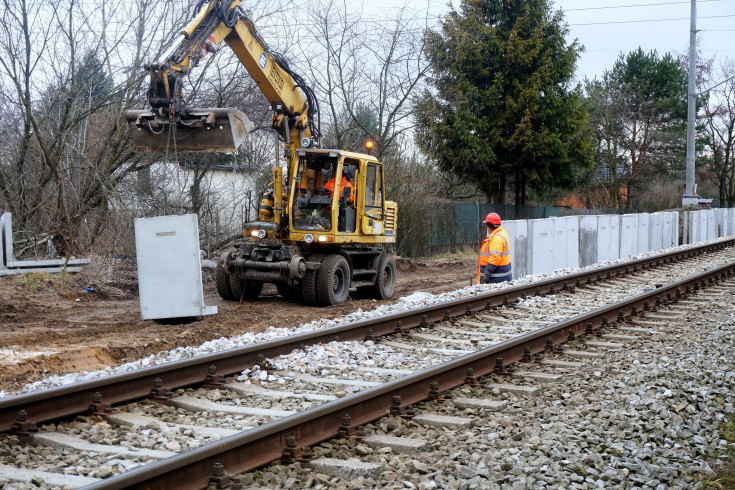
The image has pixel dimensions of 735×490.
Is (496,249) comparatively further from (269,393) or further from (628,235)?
(628,235)

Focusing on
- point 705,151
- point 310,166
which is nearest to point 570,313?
point 310,166

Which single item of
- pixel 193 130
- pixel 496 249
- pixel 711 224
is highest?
pixel 193 130

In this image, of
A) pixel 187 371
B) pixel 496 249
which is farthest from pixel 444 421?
pixel 496 249

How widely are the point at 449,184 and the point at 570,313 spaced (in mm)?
23232

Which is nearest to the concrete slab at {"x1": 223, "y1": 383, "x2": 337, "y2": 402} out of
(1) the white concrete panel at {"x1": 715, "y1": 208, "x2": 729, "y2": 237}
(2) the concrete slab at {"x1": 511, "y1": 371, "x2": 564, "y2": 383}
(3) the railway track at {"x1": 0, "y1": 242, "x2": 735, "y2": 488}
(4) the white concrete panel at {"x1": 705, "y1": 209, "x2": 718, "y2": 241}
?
(3) the railway track at {"x1": 0, "y1": 242, "x2": 735, "y2": 488}

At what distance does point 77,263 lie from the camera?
1620cm

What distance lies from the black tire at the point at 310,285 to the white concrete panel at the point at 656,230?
15.8m

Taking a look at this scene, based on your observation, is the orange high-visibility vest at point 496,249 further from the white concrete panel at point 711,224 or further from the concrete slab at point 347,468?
the white concrete panel at point 711,224

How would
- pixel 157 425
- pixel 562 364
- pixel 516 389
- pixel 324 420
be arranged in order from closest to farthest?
pixel 324 420
pixel 157 425
pixel 516 389
pixel 562 364

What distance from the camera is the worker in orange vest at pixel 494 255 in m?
13.9

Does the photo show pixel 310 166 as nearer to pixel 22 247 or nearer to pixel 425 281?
pixel 425 281

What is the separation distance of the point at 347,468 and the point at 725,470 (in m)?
2.49

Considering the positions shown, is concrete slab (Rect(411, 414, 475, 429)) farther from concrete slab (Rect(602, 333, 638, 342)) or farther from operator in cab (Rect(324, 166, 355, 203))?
operator in cab (Rect(324, 166, 355, 203))

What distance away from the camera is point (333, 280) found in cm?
1344
